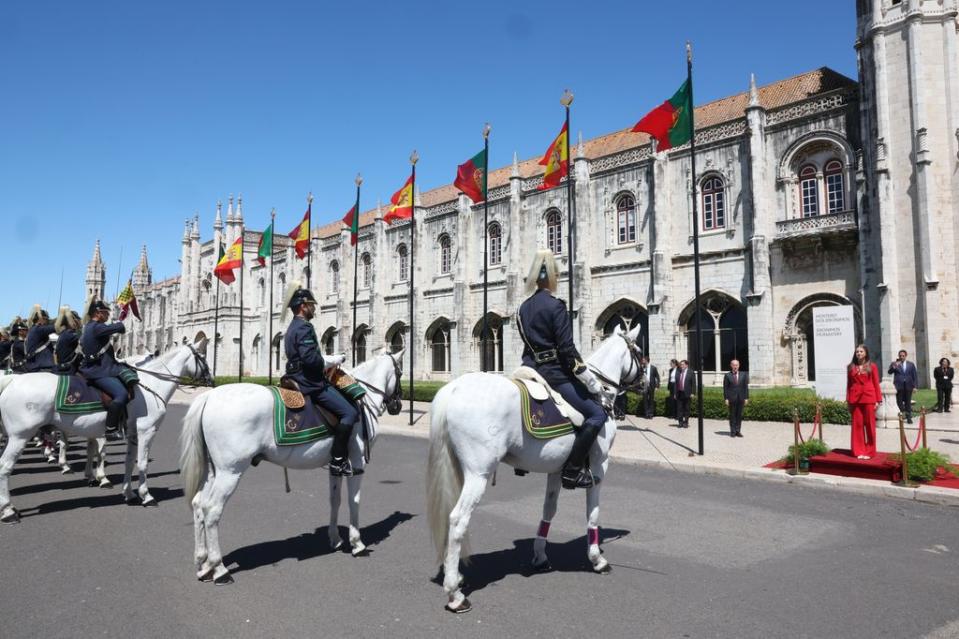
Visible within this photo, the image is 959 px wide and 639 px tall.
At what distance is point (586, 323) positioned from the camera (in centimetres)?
2812

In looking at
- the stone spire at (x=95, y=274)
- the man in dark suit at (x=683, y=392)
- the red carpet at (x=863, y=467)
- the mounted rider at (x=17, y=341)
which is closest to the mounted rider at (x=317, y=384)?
the red carpet at (x=863, y=467)

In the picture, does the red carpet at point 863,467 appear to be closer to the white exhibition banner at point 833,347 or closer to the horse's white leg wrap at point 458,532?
the white exhibition banner at point 833,347

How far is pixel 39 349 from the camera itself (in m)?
10.6

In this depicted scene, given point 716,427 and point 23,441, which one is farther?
point 716,427

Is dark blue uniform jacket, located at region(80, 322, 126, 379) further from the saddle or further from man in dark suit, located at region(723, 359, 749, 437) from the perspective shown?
man in dark suit, located at region(723, 359, 749, 437)

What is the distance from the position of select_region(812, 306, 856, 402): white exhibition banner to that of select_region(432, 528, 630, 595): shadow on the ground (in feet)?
42.9

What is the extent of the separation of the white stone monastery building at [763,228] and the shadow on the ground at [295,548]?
403 inches

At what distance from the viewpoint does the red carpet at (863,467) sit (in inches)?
348

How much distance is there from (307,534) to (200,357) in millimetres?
4131

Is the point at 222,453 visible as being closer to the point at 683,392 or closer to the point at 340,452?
the point at 340,452

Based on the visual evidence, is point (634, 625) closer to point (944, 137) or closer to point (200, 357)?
point (200, 357)


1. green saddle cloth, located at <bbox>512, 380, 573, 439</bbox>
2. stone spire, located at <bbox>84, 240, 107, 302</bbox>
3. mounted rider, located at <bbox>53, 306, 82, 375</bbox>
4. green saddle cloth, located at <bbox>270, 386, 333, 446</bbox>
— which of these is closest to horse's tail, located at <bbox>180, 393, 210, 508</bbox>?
green saddle cloth, located at <bbox>270, 386, 333, 446</bbox>

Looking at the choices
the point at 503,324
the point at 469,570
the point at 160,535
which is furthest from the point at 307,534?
the point at 503,324

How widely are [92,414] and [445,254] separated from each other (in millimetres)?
29587
